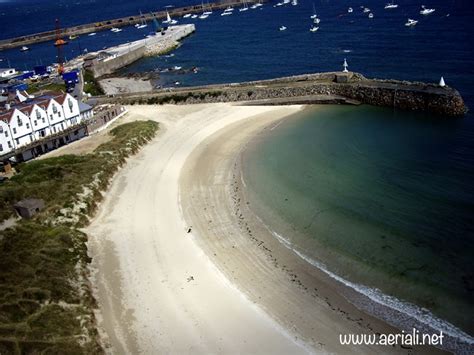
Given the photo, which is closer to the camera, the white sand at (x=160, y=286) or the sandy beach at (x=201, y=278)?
the white sand at (x=160, y=286)

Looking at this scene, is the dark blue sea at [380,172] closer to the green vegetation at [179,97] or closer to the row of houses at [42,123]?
the green vegetation at [179,97]

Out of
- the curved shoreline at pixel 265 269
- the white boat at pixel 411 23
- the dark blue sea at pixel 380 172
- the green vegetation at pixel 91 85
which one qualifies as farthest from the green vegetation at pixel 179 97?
the white boat at pixel 411 23

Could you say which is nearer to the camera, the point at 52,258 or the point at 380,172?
the point at 52,258

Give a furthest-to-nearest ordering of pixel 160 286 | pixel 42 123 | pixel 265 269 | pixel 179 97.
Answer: pixel 179 97
pixel 42 123
pixel 265 269
pixel 160 286

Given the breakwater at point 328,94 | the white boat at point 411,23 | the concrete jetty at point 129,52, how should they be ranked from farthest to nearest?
the white boat at point 411,23, the concrete jetty at point 129,52, the breakwater at point 328,94

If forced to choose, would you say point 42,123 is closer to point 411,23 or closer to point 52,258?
point 52,258

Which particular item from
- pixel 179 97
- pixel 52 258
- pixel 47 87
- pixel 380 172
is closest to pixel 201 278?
pixel 52 258
